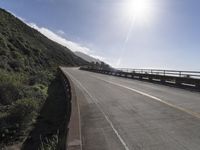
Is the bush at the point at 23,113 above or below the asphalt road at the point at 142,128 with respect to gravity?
below

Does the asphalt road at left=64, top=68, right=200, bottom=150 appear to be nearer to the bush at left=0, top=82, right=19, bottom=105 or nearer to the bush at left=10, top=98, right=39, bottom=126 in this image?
the bush at left=10, top=98, right=39, bottom=126

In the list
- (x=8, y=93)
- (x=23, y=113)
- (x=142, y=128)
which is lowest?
(x=23, y=113)

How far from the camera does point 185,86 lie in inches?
894

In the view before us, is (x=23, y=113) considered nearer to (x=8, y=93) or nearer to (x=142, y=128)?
(x=8, y=93)

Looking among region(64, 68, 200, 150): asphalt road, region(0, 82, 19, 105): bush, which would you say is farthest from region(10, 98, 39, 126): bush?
region(0, 82, 19, 105): bush

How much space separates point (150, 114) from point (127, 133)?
2718mm

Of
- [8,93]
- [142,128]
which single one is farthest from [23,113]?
[142,128]

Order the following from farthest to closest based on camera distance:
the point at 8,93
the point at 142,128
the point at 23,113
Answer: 1. the point at 8,93
2. the point at 23,113
3. the point at 142,128

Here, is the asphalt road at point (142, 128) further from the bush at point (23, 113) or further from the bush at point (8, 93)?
the bush at point (8, 93)

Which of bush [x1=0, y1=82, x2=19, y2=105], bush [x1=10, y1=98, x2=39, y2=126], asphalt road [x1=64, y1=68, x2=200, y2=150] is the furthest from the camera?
bush [x1=0, y1=82, x2=19, y2=105]

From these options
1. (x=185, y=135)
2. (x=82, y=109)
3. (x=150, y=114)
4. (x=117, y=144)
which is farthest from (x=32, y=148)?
(x=185, y=135)

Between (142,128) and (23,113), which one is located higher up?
(142,128)

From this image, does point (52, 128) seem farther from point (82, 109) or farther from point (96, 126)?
point (96, 126)

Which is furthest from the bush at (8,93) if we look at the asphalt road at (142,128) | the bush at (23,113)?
the asphalt road at (142,128)
